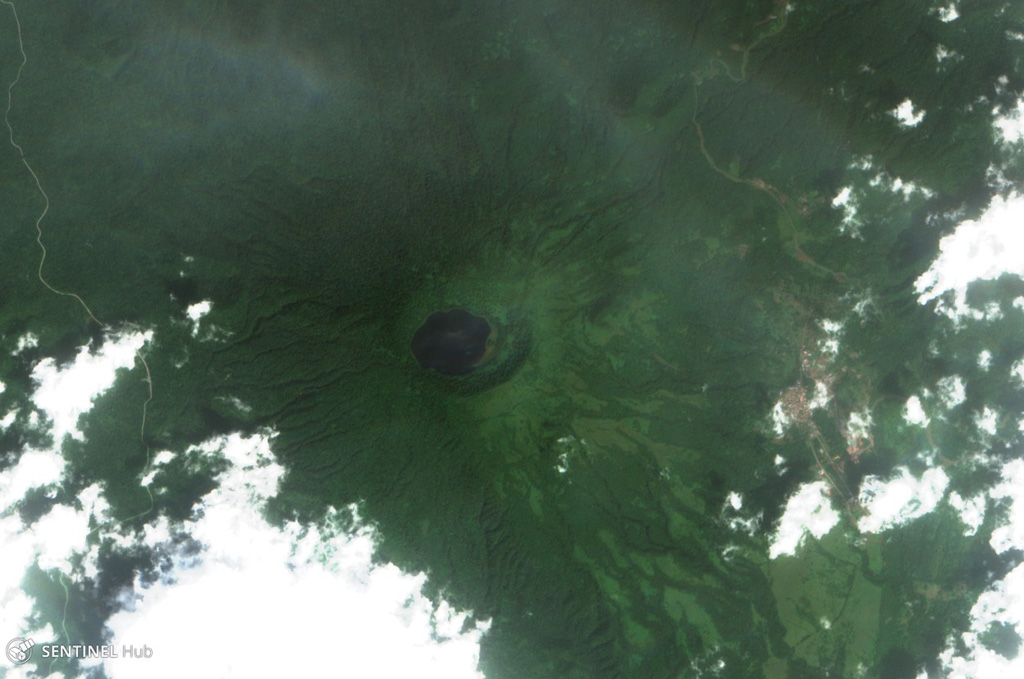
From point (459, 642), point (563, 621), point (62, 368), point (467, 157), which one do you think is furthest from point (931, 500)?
point (62, 368)

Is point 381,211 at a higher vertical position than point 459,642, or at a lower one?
higher

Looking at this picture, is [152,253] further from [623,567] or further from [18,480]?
[623,567]

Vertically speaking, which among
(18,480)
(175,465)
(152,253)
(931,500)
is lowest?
(18,480)

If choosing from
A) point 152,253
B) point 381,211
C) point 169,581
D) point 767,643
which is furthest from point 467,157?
point 767,643

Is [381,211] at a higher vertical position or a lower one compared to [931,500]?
lower

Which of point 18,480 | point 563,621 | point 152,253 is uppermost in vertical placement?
point 152,253

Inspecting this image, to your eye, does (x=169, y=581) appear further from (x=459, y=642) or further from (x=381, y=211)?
(x=381, y=211)
